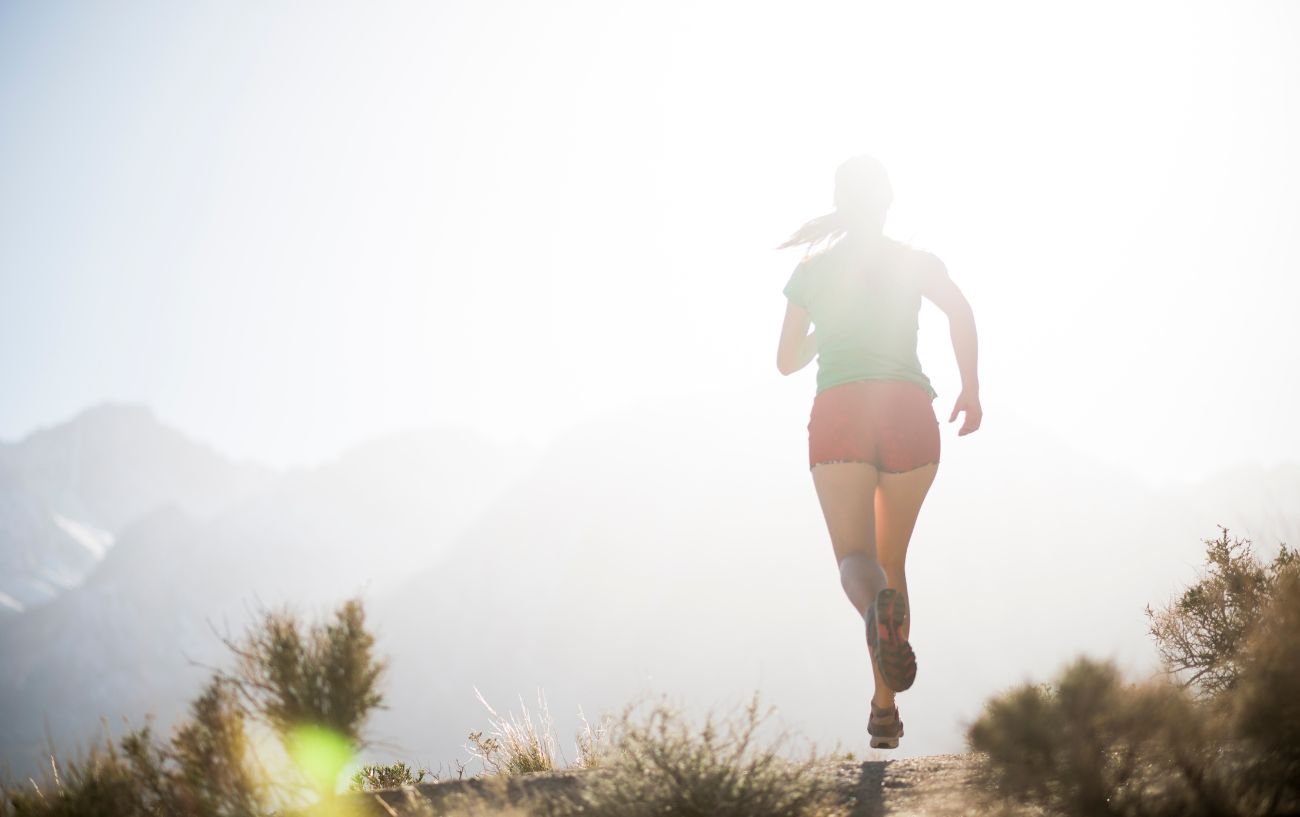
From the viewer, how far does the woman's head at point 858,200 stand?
3859 millimetres

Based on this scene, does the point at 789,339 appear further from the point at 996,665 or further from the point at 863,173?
the point at 996,665

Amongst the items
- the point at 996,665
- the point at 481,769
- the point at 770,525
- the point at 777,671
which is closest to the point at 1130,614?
the point at 996,665

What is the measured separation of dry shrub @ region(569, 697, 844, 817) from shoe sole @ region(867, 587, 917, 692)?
46 centimetres

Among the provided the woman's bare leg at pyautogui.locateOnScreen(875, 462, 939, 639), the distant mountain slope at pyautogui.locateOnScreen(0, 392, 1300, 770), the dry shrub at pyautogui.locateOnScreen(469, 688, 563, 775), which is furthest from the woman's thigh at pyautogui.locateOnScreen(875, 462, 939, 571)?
the distant mountain slope at pyautogui.locateOnScreen(0, 392, 1300, 770)

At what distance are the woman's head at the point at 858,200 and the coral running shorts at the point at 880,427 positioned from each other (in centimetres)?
91

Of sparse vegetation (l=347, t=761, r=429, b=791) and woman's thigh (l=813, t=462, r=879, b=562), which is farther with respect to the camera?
sparse vegetation (l=347, t=761, r=429, b=791)

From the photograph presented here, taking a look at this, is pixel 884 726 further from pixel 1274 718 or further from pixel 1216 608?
pixel 1216 608

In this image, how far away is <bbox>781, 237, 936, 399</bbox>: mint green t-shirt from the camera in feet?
11.4

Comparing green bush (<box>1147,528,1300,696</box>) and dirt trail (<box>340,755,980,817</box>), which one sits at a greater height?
green bush (<box>1147,528,1300,696</box>)

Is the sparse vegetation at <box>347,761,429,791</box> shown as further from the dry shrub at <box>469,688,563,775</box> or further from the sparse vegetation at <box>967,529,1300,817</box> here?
the sparse vegetation at <box>967,529,1300,817</box>

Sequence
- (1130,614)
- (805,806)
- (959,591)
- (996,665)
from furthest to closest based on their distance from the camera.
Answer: (959,591)
(996,665)
(1130,614)
(805,806)

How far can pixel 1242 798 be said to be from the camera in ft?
6.12

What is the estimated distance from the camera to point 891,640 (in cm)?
291

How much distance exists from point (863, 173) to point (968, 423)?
1.37 m
